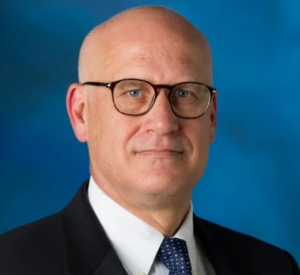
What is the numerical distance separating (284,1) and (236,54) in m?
0.47

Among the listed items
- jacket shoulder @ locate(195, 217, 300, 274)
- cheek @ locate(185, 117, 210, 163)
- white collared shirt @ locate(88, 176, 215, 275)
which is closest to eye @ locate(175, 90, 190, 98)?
cheek @ locate(185, 117, 210, 163)

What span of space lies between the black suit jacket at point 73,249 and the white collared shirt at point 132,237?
0.18ft

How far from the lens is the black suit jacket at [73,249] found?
332 cm

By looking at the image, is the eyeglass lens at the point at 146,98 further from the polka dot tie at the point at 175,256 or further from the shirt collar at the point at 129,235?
the polka dot tie at the point at 175,256

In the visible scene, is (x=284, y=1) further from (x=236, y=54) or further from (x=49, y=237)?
(x=49, y=237)

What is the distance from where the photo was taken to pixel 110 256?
3.39 meters

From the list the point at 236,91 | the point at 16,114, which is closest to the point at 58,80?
the point at 16,114

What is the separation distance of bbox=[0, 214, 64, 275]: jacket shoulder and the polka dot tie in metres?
0.47

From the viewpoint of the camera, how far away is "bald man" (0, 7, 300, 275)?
3428 mm

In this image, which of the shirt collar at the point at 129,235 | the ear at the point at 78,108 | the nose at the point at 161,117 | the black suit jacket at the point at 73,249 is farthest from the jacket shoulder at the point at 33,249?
the nose at the point at 161,117

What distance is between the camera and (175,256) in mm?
3516

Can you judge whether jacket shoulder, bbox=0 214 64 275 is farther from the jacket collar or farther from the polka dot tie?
the polka dot tie

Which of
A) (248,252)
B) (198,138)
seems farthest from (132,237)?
(248,252)

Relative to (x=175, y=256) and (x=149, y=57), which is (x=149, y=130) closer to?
(x=149, y=57)
